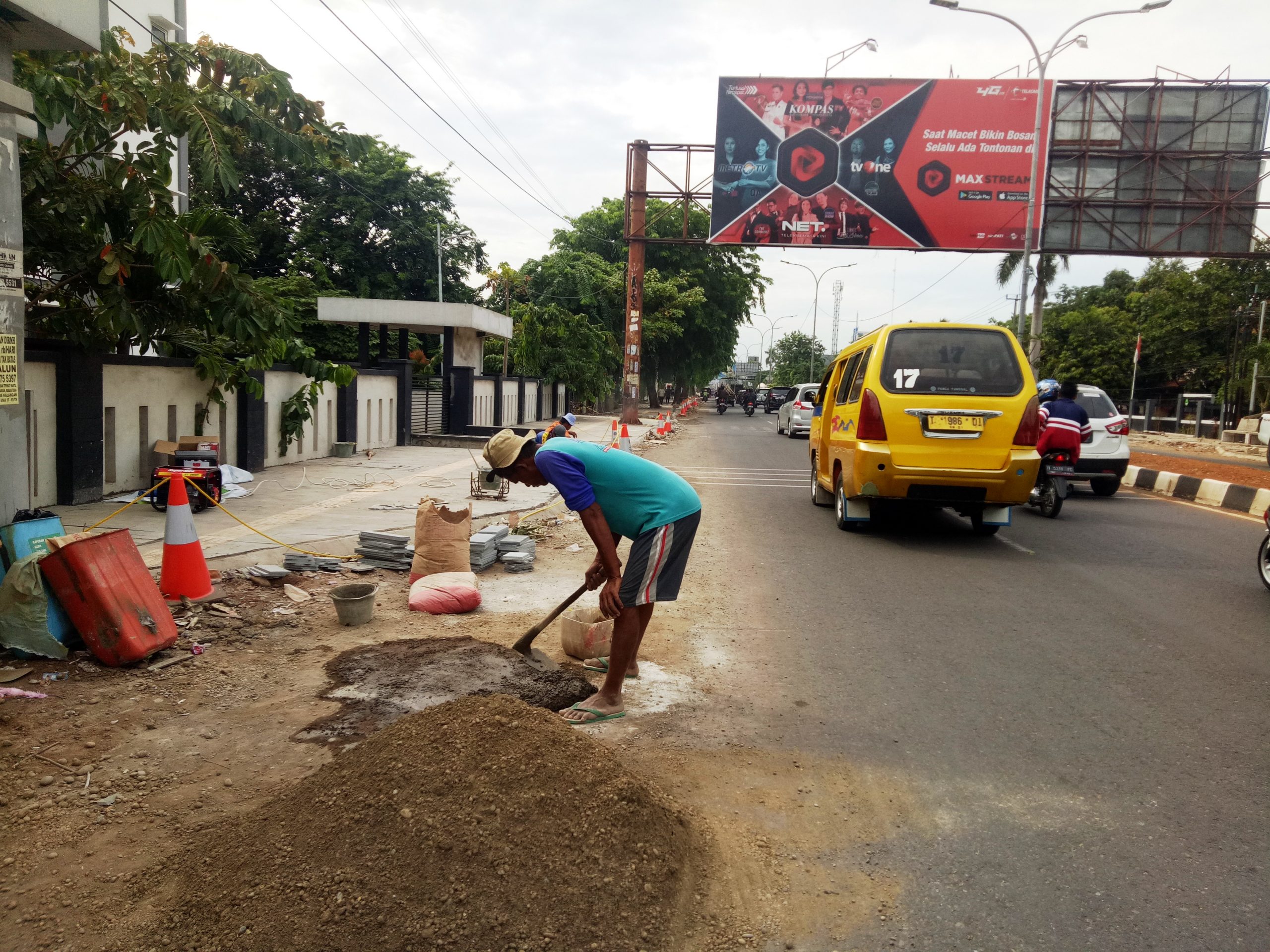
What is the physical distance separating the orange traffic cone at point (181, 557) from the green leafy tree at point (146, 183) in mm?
3399

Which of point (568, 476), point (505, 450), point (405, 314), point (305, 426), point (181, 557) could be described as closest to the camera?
point (568, 476)

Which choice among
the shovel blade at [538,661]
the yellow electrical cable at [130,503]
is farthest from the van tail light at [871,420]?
the yellow electrical cable at [130,503]

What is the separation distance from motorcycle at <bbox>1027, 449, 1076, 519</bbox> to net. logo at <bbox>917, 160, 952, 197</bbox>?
45.5 feet

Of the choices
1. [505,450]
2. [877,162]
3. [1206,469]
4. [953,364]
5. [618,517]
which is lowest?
[1206,469]

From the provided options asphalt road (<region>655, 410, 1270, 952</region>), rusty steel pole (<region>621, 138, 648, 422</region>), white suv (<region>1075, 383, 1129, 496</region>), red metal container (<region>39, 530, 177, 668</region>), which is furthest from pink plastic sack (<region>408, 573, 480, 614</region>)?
rusty steel pole (<region>621, 138, 648, 422</region>)

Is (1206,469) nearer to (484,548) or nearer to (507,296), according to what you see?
(484,548)

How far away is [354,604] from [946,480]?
540 centimetres

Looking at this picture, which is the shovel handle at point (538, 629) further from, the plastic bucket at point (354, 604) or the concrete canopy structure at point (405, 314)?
the concrete canopy structure at point (405, 314)

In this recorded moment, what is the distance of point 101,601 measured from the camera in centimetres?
461

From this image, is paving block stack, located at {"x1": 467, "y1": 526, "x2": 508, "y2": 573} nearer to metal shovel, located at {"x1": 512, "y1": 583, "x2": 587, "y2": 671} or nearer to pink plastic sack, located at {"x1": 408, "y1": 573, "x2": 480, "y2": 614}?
pink plastic sack, located at {"x1": 408, "y1": 573, "x2": 480, "y2": 614}

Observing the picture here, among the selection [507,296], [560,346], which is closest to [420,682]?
[560,346]

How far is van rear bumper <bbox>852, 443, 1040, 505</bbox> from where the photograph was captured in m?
8.27

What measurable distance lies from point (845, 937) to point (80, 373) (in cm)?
916

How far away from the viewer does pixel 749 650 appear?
17.6 feet
